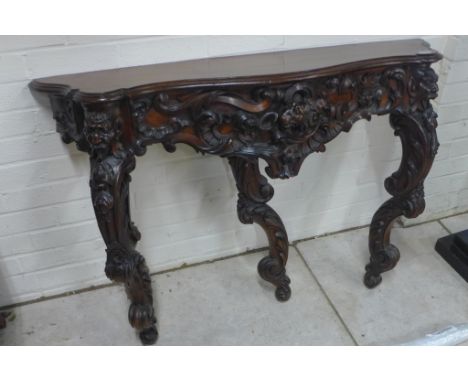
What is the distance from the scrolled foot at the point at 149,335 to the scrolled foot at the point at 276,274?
1.22 ft

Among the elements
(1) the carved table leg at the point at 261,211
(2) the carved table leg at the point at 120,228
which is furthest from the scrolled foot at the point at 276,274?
(2) the carved table leg at the point at 120,228

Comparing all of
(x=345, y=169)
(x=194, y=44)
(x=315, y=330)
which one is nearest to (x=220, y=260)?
(x=315, y=330)

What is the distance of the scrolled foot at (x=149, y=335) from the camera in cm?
139

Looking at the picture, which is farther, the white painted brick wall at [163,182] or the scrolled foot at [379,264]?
the scrolled foot at [379,264]

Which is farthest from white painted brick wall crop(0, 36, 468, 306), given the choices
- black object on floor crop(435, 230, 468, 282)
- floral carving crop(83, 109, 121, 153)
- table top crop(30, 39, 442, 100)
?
floral carving crop(83, 109, 121, 153)

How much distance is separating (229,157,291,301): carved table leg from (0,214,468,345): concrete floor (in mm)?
146

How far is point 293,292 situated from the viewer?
1.58m

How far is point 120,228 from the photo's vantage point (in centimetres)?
110

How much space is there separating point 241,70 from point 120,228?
479mm

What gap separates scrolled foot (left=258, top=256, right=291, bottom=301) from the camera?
144 centimetres

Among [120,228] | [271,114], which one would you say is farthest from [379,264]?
[120,228]

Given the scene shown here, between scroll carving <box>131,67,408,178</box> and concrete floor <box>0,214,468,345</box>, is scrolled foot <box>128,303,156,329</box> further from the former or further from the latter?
scroll carving <box>131,67,408,178</box>

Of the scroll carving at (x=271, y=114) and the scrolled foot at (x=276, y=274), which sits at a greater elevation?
the scroll carving at (x=271, y=114)

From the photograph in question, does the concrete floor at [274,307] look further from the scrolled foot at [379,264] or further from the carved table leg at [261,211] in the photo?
the carved table leg at [261,211]
